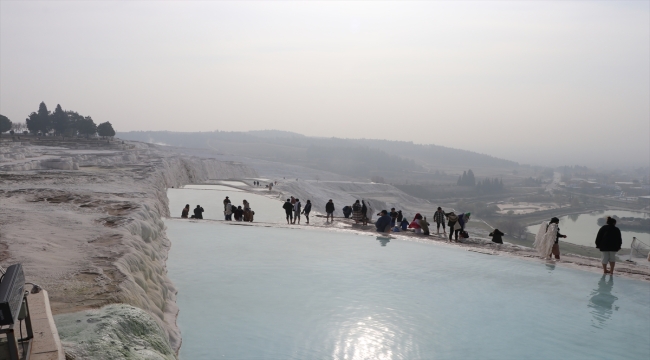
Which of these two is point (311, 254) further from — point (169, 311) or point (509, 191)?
point (509, 191)

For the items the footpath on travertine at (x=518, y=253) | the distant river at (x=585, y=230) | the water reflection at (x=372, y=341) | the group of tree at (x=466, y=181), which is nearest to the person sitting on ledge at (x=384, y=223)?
the footpath on travertine at (x=518, y=253)

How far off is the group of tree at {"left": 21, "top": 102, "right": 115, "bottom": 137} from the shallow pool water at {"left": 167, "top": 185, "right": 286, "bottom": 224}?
44.8m

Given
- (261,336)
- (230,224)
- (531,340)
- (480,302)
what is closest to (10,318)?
(261,336)

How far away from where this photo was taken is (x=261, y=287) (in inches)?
307

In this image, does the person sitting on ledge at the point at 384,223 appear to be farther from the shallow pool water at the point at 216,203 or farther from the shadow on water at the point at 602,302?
the shallow pool water at the point at 216,203

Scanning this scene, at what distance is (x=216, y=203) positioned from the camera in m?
21.0

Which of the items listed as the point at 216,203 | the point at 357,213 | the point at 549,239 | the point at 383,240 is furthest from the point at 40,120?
the point at 549,239

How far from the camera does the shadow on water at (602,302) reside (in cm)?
736

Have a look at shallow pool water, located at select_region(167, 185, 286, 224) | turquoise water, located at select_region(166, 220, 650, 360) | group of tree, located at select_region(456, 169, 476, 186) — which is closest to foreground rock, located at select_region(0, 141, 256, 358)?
turquoise water, located at select_region(166, 220, 650, 360)

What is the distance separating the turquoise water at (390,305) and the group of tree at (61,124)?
194ft

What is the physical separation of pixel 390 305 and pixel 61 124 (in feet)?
215

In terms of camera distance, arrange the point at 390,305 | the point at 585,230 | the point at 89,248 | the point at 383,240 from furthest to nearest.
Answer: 1. the point at 585,230
2. the point at 383,240
3. the point at 390,305
4. the point at 89,248

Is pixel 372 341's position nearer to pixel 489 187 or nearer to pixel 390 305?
pixel 390 305

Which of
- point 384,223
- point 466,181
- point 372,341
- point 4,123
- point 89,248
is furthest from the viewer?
point 466,181
